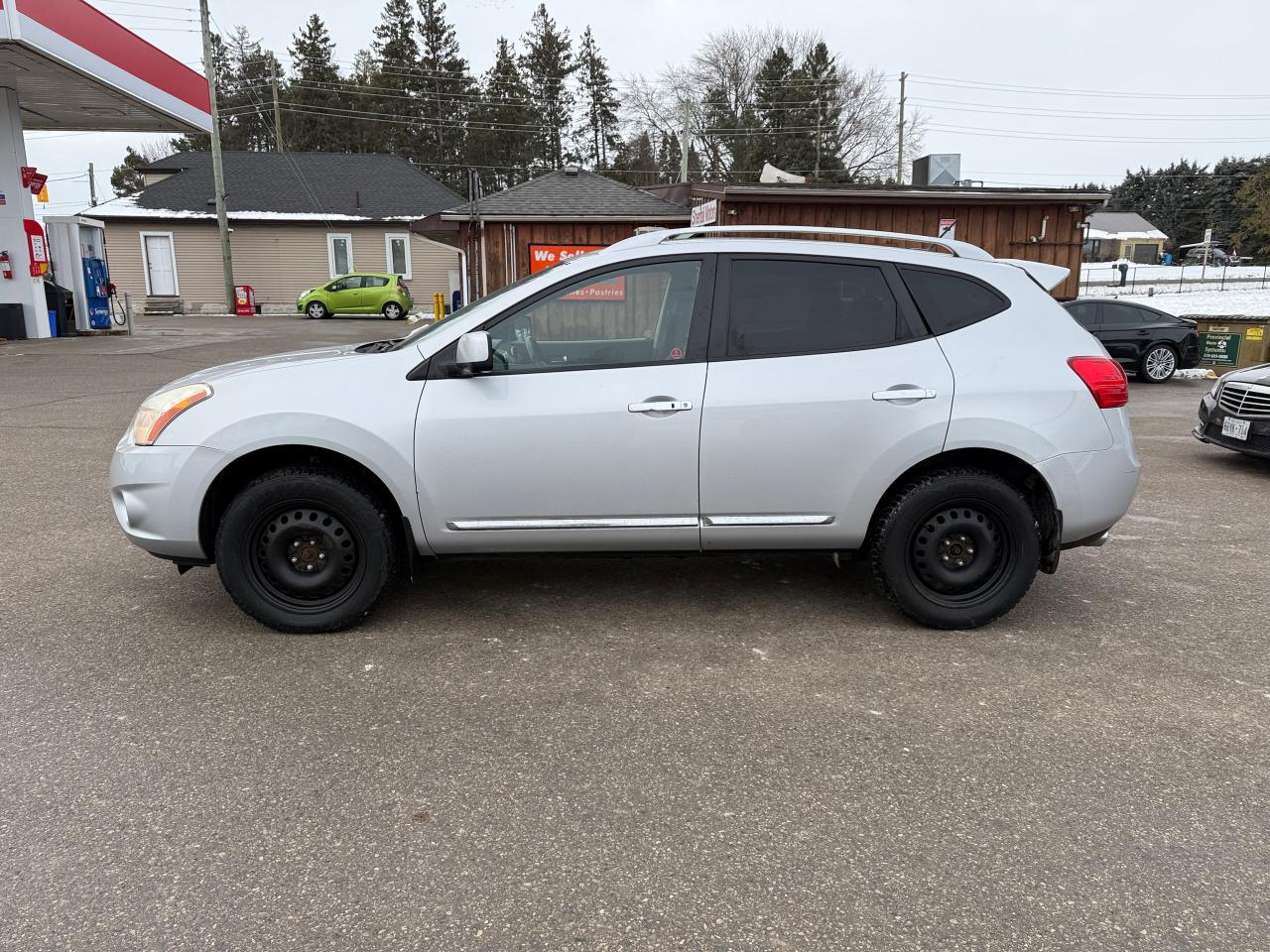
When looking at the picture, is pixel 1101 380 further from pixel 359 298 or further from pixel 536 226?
pixel 359 298

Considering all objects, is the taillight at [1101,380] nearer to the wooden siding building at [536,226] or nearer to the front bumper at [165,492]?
the front bumper at [165,492]

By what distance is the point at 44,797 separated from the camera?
2.82 metres

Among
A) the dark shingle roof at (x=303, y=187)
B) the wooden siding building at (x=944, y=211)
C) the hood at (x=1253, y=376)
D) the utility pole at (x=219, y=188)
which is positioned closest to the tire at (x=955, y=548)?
the hood at (x=1253, y=376)

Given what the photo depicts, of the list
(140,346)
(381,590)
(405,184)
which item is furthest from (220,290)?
(381,590)

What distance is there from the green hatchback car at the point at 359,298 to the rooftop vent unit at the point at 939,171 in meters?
17.2

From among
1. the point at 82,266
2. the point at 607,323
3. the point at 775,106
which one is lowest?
the point at 607,323

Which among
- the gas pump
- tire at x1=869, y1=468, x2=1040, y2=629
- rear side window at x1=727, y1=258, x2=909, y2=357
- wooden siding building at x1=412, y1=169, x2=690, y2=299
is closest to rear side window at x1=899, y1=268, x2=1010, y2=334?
rear side window at x1=727, y1=258, x2=909, y2=357

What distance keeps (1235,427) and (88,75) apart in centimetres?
1763

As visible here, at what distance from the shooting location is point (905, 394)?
395 centimetres

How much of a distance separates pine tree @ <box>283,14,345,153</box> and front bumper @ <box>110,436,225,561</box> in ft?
181

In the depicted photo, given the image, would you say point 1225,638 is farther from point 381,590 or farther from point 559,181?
point 559,181

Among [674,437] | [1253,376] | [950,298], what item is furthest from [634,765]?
[1253,376]

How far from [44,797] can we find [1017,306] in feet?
13.7

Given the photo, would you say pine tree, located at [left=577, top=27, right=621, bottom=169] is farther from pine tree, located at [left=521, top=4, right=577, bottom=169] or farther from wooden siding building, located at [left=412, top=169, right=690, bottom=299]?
wooden siding building, located at [left=412, top=169, right=690, bottom=299]
